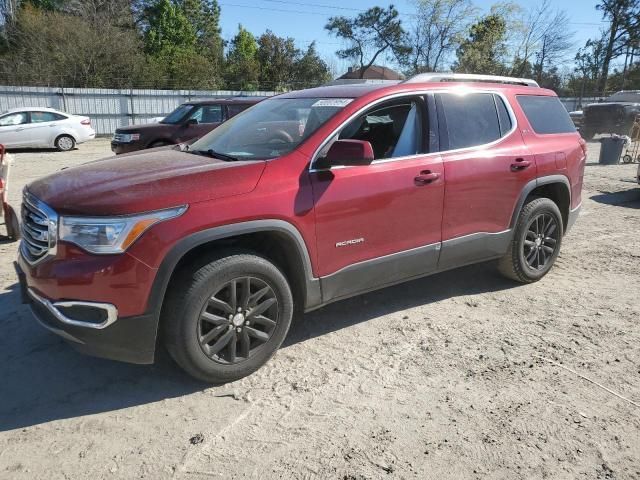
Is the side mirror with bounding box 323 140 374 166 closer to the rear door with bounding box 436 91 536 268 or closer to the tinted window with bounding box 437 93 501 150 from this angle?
the rear door with bounding box 436 91 536 268

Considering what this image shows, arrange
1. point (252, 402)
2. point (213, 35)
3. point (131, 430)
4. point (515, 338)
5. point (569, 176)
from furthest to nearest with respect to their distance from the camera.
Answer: point (213, 35) → point (569, 176) → point (515, 338) → point (252, 402) → point (131, 430)

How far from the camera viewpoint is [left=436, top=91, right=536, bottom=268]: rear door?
402cm

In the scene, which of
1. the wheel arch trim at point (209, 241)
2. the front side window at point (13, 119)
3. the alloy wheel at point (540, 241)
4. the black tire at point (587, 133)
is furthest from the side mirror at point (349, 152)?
the black tire at point (587, 133)

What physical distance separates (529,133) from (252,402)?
3.37m

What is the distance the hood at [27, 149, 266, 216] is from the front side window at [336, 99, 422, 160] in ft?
3.24

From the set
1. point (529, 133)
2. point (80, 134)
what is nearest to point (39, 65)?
point (80, 134)

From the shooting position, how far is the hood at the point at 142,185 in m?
2.78

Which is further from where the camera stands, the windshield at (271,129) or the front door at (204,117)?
the front door at (204,117)

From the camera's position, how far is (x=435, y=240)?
397cm

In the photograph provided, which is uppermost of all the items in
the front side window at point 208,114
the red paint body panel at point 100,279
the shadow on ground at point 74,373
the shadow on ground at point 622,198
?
the front side window at point 208,114

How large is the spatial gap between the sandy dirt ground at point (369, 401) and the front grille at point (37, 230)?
83 cm

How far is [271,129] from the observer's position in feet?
12.6

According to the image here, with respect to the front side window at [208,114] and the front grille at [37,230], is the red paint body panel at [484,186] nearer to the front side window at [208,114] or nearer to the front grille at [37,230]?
the front grille at [37,230]

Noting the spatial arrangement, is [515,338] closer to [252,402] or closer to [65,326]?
[252,402]
